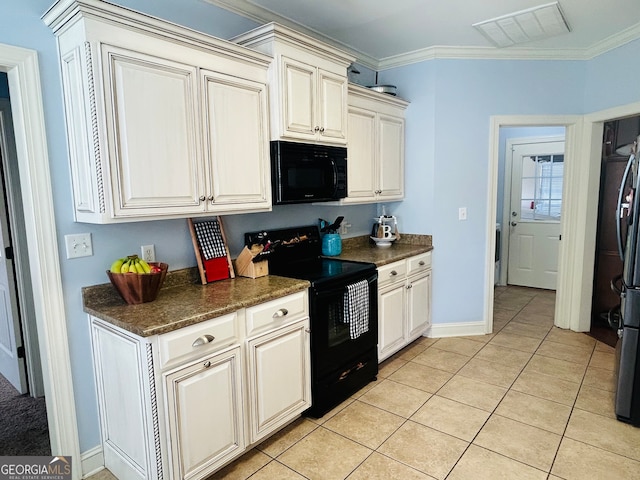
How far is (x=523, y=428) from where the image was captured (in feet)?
7.82

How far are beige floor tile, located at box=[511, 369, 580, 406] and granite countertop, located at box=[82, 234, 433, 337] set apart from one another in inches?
71.6

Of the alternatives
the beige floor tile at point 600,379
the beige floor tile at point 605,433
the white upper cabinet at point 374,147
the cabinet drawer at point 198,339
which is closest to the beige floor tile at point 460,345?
the beige floor tile at point 600,379

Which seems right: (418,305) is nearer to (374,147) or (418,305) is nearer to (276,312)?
(374,147)

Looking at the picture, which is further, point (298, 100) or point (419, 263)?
point (419, 263)

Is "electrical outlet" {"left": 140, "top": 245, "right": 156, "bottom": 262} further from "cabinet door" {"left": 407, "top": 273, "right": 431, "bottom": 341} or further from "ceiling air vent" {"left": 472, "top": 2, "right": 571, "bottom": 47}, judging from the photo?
"ceiling air vent" {"left": 472, "top": 2, "right": 571, "bottom": 47}

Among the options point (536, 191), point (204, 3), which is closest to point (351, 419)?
point (204, 3)

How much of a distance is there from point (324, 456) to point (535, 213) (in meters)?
4.64

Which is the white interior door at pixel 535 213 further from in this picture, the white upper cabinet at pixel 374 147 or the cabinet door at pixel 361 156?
the cabinet door at pixel 361 156

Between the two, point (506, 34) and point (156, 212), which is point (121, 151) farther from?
point (506, 34)

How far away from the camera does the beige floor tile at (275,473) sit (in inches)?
79.2

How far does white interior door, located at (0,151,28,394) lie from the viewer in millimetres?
2692

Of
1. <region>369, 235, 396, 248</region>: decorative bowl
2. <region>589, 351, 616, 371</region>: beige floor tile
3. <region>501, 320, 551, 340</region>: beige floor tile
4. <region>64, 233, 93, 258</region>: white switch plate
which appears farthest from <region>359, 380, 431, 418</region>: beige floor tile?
<region>64, 233, 93, 258</region>: white switch plate

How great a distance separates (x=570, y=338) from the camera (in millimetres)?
3742

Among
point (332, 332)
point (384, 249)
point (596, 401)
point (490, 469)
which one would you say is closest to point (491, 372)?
point (596, 401)
